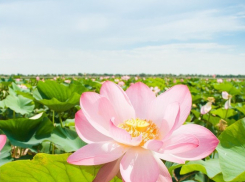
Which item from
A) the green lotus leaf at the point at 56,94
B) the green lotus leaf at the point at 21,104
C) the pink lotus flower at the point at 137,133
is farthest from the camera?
the green lotus leaf at the point at 21,104

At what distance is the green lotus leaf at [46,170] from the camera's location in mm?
644

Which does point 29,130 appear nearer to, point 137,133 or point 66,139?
point 66,139

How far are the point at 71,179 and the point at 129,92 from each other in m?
0.29

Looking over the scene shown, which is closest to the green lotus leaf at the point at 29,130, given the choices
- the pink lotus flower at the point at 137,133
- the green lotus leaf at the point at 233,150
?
the pink lotus flower at the point at 137,133

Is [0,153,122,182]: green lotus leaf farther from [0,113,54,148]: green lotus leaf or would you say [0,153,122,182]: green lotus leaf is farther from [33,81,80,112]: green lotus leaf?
[33,81,80,112]: green lotus leaf

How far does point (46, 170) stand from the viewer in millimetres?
673

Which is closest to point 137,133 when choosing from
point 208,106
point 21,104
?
point 208,106

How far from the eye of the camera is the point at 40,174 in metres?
0.68

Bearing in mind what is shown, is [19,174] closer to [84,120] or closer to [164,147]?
[84,120]

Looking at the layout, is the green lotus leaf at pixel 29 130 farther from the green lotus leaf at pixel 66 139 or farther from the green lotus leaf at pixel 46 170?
the green lotus leaf at pixel 46 170

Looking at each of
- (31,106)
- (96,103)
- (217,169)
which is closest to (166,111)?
(96,103)

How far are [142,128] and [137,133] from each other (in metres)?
0.02

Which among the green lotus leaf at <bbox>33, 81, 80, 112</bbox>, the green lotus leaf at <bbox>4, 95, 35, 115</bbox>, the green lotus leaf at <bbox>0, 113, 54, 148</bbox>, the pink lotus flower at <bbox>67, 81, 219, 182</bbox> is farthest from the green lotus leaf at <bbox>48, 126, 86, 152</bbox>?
the green lotus leaf at <bbox>4, 95, 35, 115</bbox>

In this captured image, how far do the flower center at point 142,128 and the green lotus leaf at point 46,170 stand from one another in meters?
0.14
